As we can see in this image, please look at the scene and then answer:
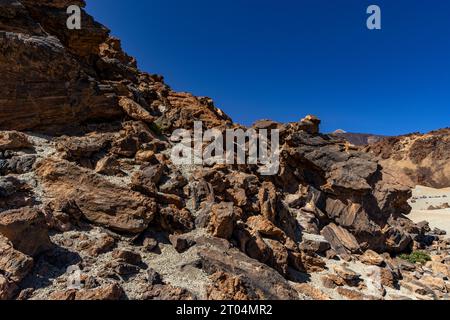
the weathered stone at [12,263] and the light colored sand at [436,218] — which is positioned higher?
the weathered stone at [12,263]

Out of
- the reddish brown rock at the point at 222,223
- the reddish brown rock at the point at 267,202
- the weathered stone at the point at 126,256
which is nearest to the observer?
the weathered stone at the point at 126,256

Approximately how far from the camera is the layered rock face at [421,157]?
51.3 m

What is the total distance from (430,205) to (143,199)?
37.1 metres

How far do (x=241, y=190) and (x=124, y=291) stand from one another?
686 centimetres

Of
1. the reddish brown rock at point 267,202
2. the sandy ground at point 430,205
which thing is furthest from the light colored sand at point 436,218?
the reddish brown rock at point 267,202

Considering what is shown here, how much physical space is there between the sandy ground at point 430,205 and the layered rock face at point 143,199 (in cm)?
761

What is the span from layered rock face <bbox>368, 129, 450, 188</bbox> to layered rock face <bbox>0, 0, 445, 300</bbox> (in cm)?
3837

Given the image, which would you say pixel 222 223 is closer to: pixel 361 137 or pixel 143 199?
pixel 143 199

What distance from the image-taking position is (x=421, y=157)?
55969 mm

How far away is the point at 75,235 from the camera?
26.9ft

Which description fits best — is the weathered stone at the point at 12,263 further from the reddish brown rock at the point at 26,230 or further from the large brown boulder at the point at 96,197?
the large brown boulder at the point at 96,197

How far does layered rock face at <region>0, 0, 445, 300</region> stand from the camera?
743 centimetres

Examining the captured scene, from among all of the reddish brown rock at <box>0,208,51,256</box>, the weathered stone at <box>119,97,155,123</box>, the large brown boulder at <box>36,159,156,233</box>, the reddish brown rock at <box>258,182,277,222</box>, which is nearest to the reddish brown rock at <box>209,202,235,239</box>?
the large brown boulder at <box>36,159,156,233</box>

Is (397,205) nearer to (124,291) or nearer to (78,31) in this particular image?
(124,291)
